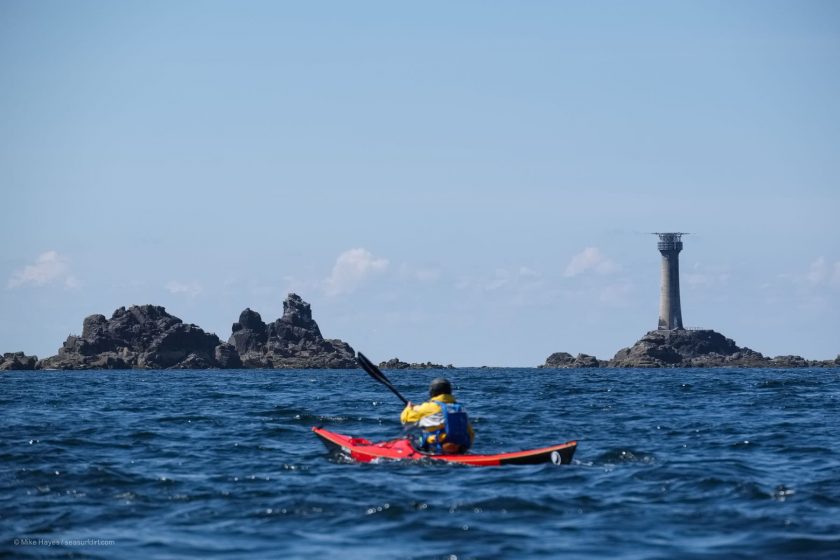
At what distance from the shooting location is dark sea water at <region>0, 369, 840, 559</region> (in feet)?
43.9

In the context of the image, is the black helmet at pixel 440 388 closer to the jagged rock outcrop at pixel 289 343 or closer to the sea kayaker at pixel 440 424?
the sea kayaker at pixel 440 424

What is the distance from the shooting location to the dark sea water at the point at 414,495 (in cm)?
1339

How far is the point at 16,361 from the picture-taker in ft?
477

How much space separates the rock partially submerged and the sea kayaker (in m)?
157

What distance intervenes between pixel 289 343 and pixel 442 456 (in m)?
152

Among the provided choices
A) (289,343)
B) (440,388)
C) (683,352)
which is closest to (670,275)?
(683,352)

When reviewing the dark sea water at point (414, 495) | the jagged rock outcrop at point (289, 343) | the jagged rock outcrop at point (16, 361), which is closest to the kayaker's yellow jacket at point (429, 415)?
the dark sea water at point (414, 495)

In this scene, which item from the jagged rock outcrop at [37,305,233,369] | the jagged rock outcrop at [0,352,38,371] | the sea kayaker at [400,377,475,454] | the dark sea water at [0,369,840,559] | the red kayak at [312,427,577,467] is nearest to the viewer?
the dark sea water at [0,369,840,559]

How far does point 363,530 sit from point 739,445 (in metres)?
12.5

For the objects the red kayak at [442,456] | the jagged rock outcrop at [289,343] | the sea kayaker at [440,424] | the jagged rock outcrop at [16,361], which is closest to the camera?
the red kayak at [442,456]

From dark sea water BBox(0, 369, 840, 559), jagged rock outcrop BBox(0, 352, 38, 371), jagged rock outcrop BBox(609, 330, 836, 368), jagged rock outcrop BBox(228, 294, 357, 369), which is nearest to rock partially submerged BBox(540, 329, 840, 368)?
jagged rock outcrop BBox(609, 330, 836, 368)

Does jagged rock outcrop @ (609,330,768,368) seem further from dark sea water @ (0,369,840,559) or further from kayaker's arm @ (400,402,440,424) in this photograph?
kayaker's arm @ (400,402,440,424)

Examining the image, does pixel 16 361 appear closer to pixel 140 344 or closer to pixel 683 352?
pixel 140 344

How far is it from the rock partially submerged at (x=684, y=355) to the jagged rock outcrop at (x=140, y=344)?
6163cm
